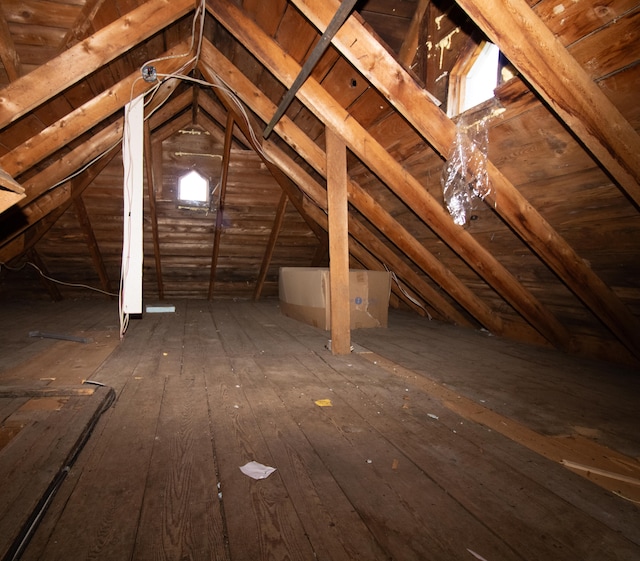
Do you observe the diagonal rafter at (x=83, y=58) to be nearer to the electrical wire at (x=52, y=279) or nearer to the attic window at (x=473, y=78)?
the attic window at (x=473, y=78)

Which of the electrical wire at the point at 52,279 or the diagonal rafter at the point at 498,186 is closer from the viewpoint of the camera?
the diagonal rafter at the point at 498,186

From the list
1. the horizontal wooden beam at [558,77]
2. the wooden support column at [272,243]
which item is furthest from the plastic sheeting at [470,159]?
the wooden support column at [272,243]

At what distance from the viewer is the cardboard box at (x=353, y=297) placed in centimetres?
395

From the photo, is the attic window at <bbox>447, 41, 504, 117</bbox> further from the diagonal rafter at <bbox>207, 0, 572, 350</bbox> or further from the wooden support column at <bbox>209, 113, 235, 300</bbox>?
the wooden support column at <bbox>209, 113, 235, 300</bbox>

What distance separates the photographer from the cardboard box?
3953 mm

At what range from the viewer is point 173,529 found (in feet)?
3.17

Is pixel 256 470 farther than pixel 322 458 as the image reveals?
No

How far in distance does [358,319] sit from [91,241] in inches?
153

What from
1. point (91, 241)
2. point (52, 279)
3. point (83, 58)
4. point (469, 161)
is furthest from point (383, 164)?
point (52, 279)

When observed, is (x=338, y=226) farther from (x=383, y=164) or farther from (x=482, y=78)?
(x=482, y=78)

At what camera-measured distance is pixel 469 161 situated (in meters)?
2.22

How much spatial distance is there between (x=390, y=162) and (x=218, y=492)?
7.86 ft

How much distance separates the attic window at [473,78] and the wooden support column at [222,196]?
2435 mm

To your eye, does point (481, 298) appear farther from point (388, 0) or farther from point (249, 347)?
point (388, 0)
